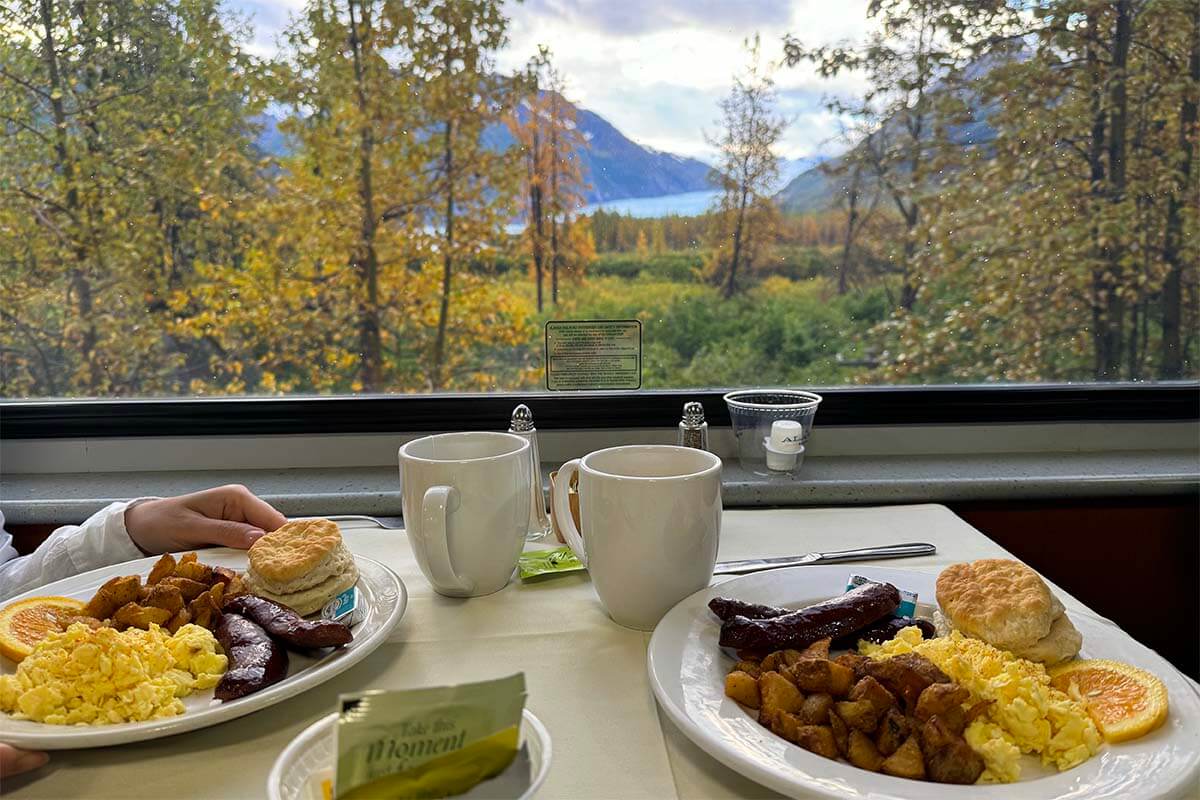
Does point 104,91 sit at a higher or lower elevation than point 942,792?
higher

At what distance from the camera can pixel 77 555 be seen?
3.51ft

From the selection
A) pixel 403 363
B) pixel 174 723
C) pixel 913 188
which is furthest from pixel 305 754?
pixel 913 188

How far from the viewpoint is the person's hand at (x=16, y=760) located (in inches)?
23.2

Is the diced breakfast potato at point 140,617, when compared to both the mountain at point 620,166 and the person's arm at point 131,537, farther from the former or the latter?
the mountain at point 620,166

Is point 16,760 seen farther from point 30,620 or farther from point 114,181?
point 114,181

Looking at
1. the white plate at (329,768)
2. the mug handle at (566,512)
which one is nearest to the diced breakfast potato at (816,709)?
the white plate at (329,768)

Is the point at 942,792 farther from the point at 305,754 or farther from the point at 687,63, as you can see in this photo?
the point at 687,63

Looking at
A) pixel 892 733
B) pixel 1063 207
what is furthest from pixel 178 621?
pixel 1063 207

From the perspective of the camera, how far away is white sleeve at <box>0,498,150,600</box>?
1062 millimetres

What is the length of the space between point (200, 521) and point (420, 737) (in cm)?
75

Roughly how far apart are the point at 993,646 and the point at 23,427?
1845 mm

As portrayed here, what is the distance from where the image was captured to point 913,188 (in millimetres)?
1864

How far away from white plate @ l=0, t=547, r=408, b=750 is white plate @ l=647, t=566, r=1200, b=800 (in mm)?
265

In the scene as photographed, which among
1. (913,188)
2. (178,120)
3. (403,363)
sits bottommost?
(403,363)
